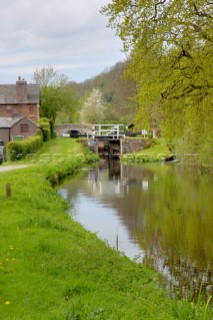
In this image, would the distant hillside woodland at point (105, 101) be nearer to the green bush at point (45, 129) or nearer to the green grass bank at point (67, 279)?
the green bush at point (45, 129)

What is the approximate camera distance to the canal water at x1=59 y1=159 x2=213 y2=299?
1323cm

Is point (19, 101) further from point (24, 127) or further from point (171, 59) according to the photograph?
point (171, 59)

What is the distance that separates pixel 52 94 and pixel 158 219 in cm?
5398

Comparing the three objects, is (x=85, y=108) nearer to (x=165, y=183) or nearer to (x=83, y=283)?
(x=165, y=183)

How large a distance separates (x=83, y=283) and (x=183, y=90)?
693 cm

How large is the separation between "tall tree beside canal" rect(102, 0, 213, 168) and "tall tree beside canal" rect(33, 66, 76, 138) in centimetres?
5753

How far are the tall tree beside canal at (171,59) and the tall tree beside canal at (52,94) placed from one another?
189ft

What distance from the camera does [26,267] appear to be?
32.3 feet


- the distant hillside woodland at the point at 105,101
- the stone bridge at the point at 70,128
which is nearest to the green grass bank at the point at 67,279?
the distant hillside woodland at the point at 105,101

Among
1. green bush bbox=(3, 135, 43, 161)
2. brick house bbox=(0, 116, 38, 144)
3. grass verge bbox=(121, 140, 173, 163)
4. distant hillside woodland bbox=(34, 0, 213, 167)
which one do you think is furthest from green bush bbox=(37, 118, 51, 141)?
distant hillside woodland bbox=(34, 0, 213, 167)

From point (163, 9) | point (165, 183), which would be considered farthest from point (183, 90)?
point (165, 183)

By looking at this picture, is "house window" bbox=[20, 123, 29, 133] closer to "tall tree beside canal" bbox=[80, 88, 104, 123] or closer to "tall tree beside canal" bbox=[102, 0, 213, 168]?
"tall tree beside canal" bbox=[80, 88, 104, 123]

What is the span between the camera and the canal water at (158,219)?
13232mm

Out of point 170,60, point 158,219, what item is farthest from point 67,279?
point 158,219
